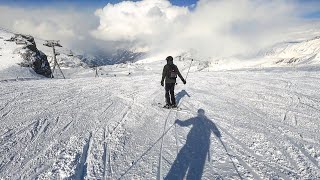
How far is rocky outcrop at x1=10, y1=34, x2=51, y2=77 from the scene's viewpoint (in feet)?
194

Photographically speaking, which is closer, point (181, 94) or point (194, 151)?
point (194, 151)

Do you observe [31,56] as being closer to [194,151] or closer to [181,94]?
[181,94]

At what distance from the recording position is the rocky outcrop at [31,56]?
2328 inches

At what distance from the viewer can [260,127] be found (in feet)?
37.9

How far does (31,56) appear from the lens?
201 feet

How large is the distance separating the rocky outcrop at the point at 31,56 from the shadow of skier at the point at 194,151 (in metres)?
49.0

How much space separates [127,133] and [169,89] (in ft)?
16.8

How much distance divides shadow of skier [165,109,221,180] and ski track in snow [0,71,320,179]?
Result: 0.19m

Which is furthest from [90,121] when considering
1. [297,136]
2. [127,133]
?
[297,136]

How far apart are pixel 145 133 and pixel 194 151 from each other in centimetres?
228

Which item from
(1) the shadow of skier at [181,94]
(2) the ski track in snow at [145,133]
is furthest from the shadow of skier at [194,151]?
(1) the shadow of skier at [181,94]

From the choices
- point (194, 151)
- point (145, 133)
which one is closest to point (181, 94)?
point (145, 133)

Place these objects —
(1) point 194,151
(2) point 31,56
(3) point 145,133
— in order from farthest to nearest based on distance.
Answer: (2) point 31,56, (3) point 145,133, (1) point 194,151

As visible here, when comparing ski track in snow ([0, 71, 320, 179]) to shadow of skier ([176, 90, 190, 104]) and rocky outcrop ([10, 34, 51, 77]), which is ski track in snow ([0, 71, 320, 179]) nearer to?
shadow of skier ([176, 90, 190, 104])
